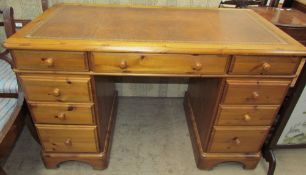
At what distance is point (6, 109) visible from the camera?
109 centimetres

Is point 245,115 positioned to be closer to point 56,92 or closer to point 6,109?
point 56,92

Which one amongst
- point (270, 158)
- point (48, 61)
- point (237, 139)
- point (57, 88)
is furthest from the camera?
point (270, 158)

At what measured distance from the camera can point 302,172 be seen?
4.77 feet

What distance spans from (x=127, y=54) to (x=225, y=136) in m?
0.73

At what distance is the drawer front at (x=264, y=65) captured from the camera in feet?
3.25

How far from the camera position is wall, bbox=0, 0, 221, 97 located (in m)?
1.52

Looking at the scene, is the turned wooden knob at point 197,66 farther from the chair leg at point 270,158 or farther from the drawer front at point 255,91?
the chair leg at point 270,158

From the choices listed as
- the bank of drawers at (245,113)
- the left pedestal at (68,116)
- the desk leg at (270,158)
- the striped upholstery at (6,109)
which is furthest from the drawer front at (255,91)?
the striped upholstery at (6,109)

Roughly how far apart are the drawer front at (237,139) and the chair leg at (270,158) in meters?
0.12

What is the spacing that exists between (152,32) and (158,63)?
0.17 meters

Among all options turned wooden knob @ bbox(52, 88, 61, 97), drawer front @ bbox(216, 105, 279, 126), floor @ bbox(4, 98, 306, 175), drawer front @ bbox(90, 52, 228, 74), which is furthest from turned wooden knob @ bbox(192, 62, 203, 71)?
floor @ bbox(4, 98, 306, 175)

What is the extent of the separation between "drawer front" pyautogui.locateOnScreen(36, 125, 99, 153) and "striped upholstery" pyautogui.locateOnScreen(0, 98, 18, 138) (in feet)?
0.52

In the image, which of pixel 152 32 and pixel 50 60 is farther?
pixel 152 32

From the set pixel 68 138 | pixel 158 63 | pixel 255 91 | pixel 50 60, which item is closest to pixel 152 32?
pixel 158 63
